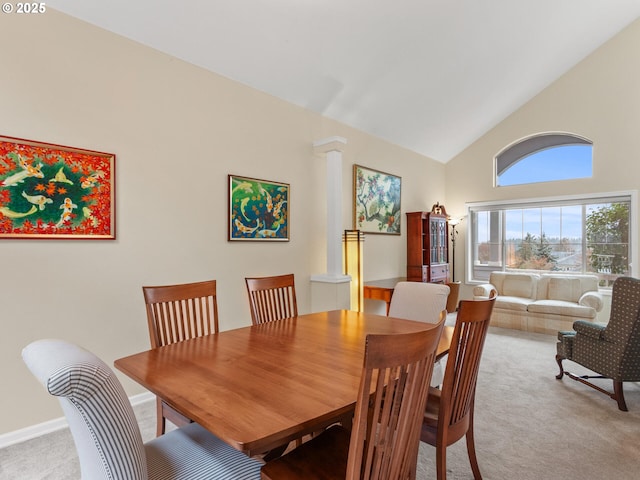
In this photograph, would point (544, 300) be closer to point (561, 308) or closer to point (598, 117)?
point (561, 308)

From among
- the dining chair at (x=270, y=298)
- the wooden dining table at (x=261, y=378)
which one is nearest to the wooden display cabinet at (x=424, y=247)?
the dining chair at (x=270, y=298)

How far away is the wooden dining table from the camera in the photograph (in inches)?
39.5

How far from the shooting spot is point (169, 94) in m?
2.88

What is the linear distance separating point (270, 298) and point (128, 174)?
1443 mm

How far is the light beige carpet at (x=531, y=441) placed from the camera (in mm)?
1906

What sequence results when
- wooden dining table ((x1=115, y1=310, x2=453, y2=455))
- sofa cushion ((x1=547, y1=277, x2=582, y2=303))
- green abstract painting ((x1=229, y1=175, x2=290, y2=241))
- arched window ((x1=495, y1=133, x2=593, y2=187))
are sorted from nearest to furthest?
1. wooden dining table ((x1=115, y1=310, x2=453, y2=455))
2. green abstract painting ((x1=229, y1=175, x2=290, y2=241))
3. sofa cushion ((x1=547, y1=277, x2=582, y2=303))
4. arched window ((x1=495, y1=133, x2=593, y2=187))

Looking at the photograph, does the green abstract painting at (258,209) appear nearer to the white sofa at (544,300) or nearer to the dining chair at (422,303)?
the dining chair at (422,303)

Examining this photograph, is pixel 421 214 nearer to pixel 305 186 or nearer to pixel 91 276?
pixel 305 186

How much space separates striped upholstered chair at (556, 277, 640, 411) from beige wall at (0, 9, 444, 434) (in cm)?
269

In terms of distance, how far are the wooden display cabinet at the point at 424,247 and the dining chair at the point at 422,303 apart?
2.99 metres

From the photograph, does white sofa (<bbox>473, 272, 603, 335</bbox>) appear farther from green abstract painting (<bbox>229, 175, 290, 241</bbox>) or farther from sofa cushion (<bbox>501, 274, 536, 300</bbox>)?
green abstract painting (<bbox>229, 175, 290, 241</bbox>)

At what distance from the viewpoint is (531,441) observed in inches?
86.8

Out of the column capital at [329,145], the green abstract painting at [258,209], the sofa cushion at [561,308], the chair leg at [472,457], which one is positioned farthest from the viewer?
the sofa cushion at [561,308]

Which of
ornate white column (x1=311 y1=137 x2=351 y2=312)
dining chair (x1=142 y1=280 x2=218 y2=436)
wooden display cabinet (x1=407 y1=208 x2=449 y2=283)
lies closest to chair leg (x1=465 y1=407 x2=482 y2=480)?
dining chair (x1=142 y1=280 x2=218 y2=436)
